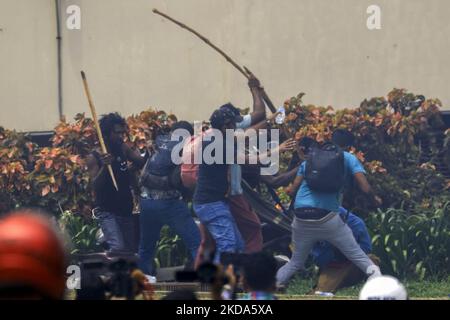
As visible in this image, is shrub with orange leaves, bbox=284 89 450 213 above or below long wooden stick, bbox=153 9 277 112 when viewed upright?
below

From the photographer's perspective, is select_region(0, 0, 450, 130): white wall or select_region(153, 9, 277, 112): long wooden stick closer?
select_region(0, 0, 450, 130): white wall

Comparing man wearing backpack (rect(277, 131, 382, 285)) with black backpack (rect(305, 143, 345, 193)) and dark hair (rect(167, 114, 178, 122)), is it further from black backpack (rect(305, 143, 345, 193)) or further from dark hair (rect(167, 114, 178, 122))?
dark hair (rect(167, 114, 178, 122))

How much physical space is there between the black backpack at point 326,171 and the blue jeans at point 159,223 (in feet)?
4.29

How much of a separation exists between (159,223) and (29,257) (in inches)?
363

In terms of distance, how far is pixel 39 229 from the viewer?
2.21m

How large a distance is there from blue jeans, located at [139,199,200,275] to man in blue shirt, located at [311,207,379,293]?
1.32 meters

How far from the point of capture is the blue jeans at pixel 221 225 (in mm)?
10828

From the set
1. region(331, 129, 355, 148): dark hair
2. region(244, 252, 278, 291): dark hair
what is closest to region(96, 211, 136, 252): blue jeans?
region(331, 129, 355, 148): dark hair

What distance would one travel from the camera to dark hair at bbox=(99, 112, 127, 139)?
40.0 feet

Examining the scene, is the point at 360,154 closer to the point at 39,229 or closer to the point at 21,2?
the point at 21,2

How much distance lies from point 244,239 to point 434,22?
317cm

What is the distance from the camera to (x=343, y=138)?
11789 millimetres

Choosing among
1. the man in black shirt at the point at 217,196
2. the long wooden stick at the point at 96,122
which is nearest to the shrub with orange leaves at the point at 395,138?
the man in black shirt at the point at 217,196

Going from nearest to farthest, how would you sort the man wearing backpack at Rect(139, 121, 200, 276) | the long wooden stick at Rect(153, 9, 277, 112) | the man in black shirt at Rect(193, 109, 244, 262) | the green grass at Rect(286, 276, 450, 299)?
1. the green grass at Rect(286, 276, 450, 299)
2. the man in black shirt at Rect(193, 109, 244, 262)
3. the man wearing backpack at Rect(139, 121, 200, 276)
4. the long wooden stick at Rect(153, 9, 277, 112)
